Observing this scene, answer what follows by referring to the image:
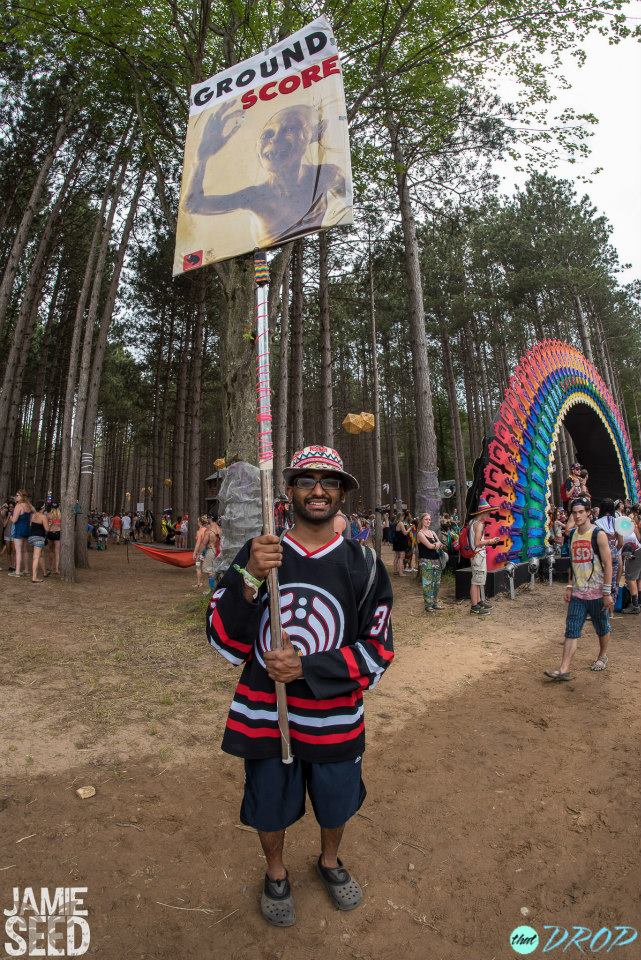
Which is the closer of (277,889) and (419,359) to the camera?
(277,889)

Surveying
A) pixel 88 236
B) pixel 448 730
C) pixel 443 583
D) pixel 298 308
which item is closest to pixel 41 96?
pixel 88 236

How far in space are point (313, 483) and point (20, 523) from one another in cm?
1058

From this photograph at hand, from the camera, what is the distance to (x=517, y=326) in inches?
1075

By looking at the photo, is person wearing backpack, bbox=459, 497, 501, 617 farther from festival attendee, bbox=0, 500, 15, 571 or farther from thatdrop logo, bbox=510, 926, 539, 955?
festival attendee, bbox=0, 500, 15, 571

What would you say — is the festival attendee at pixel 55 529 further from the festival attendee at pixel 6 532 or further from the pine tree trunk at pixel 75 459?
the festival attendee at pixel 6 532

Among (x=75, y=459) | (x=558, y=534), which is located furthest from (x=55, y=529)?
(x=558, y=534)

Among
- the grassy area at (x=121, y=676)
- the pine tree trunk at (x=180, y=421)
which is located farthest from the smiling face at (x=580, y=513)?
the pine tree trunk at (x=180, y=421)

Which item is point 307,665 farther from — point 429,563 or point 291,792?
point 429,563

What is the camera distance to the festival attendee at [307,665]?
2.36 meters

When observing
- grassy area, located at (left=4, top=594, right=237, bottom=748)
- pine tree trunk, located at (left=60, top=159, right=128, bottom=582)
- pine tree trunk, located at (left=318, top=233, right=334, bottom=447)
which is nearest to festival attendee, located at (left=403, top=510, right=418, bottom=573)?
pine tree trunk, located at (left=318, top=233, right=334, bottom=447)

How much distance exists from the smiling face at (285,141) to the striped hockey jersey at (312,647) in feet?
6.51

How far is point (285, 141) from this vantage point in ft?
8.99

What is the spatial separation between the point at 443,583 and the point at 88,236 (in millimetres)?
17452

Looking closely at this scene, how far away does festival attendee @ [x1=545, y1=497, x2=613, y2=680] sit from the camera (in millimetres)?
5695
